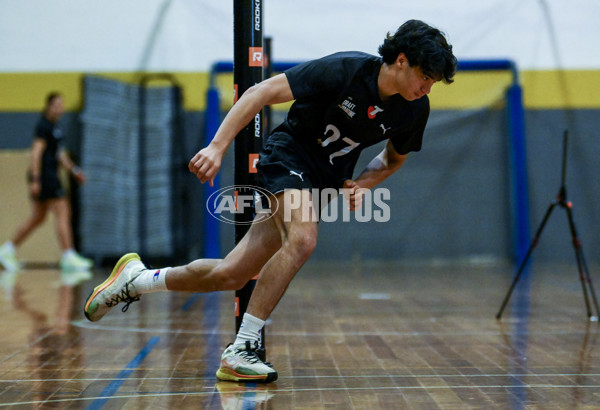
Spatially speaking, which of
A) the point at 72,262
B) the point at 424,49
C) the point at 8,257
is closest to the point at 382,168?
the point at 424,49

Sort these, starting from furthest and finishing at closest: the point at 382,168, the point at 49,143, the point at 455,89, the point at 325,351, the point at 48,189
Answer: the point at 455,89, the point at 49,143, the point at 48,189, the point at 325,351, the point at 382,168

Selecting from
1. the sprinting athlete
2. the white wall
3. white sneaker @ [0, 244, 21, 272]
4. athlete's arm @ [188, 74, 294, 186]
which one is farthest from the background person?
athlete's arm @ [188, 74, 294, 186]

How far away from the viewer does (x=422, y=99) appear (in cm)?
332

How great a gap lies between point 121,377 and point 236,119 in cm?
131

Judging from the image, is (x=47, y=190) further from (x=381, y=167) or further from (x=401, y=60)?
(x=401, y=60)

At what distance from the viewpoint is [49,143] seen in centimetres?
878

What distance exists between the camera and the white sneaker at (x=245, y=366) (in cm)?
308

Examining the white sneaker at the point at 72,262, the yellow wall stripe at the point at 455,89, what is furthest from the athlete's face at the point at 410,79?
the yellow wall stripe at the point at 455,89

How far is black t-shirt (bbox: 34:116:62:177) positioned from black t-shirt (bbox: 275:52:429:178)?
20.2ft

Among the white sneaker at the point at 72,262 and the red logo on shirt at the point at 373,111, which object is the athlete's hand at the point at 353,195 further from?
the white sneaker at the point at 72,262

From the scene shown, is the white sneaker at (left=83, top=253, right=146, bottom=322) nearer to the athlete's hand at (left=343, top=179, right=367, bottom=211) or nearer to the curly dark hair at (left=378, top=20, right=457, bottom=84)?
the athlete's hand at (left=343, top=179, right=367, bottom=211)

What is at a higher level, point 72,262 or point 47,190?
point 47,190

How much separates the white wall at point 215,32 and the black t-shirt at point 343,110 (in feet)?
22.7

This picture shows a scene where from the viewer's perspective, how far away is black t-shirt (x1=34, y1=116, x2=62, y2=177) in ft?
28.6
